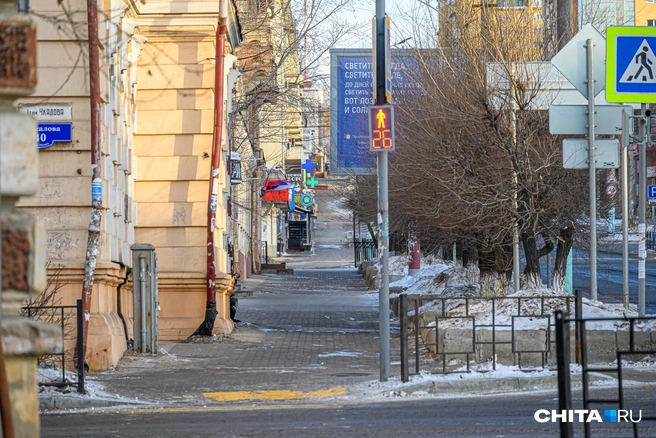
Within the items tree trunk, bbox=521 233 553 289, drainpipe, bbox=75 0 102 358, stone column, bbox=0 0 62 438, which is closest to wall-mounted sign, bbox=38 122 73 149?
drainpipe, bbox=75 0 102 358

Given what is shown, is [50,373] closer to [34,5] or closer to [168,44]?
[34,5]

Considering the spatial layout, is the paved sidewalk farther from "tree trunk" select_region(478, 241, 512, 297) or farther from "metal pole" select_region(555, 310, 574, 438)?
"metal pole" select_region(555, 310, 574, 438)

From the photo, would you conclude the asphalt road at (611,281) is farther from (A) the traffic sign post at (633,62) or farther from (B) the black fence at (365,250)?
(B) the black fence at (365,250)

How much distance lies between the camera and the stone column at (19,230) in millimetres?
4125

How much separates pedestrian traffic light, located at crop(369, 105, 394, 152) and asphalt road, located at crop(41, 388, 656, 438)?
2918mm

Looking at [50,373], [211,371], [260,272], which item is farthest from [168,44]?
[260,272]

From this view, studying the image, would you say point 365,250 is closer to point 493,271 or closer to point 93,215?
point 493,271

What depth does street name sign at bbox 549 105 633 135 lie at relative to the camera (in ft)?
42.0

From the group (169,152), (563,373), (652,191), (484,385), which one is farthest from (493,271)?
(652,191)

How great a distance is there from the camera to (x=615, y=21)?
19125mm

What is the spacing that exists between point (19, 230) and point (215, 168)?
14.2m

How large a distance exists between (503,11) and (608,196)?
3.61 metres

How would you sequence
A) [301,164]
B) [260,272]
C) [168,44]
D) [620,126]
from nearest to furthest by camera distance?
[620,126] < [168,44] < [260,272] < [301,164]

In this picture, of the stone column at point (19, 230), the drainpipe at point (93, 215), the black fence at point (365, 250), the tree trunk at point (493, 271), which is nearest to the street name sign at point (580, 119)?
the drainpipe at point (93, 215)
